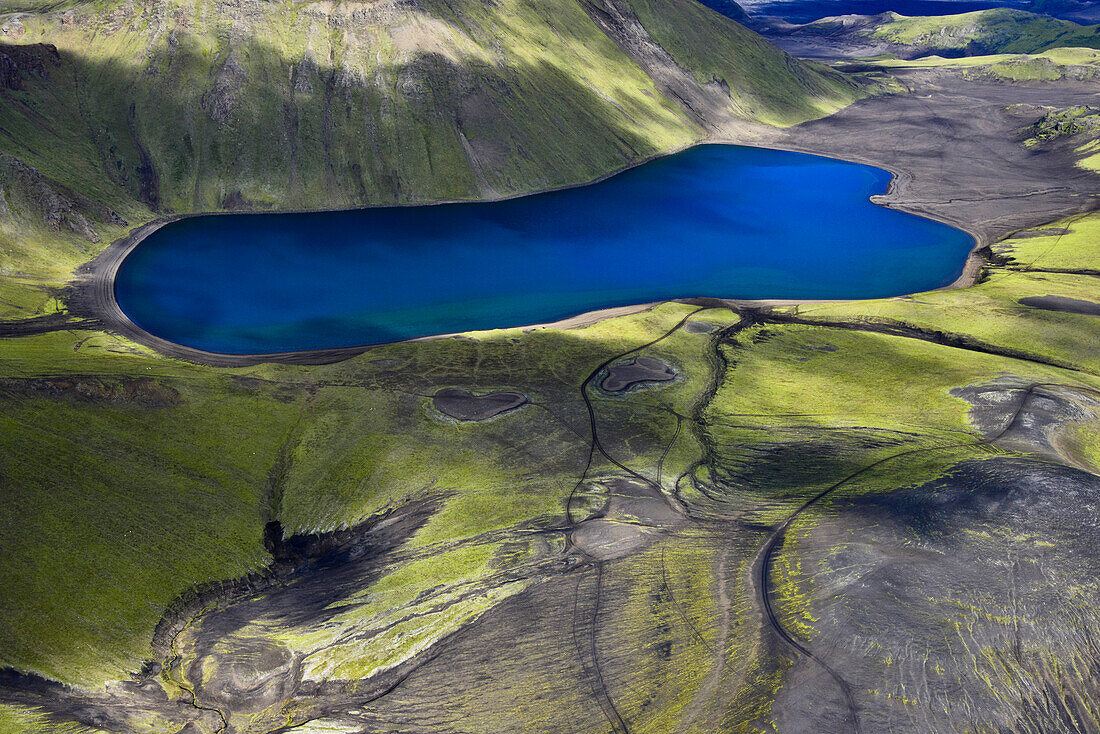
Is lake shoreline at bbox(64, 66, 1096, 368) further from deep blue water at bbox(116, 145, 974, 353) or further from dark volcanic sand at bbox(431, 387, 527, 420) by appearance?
dark volcanic sand at bbox(431, 387, 527, 420)

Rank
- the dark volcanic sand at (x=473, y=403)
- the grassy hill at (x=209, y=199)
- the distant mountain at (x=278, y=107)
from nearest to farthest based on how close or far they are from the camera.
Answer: the grassy hill at (x=209, y=199)
the dark volcanic sand at (x=473, y=403)
the distant mountain at (x=278, y=107)

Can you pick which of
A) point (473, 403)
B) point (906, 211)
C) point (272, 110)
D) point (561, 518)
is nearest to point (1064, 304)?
point (906, 211)

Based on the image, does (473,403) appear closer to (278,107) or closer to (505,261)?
(505,261)

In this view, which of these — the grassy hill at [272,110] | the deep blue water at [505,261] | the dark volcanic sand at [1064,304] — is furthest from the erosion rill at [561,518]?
the grassy hill at [272,110]

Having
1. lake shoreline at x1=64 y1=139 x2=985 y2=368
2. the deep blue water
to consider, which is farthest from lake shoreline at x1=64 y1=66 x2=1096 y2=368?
the deep blue water

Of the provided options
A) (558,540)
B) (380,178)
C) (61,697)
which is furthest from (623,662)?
(380,178)

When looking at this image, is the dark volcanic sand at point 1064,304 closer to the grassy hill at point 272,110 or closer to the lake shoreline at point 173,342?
the lake shoreline at point 173,342
